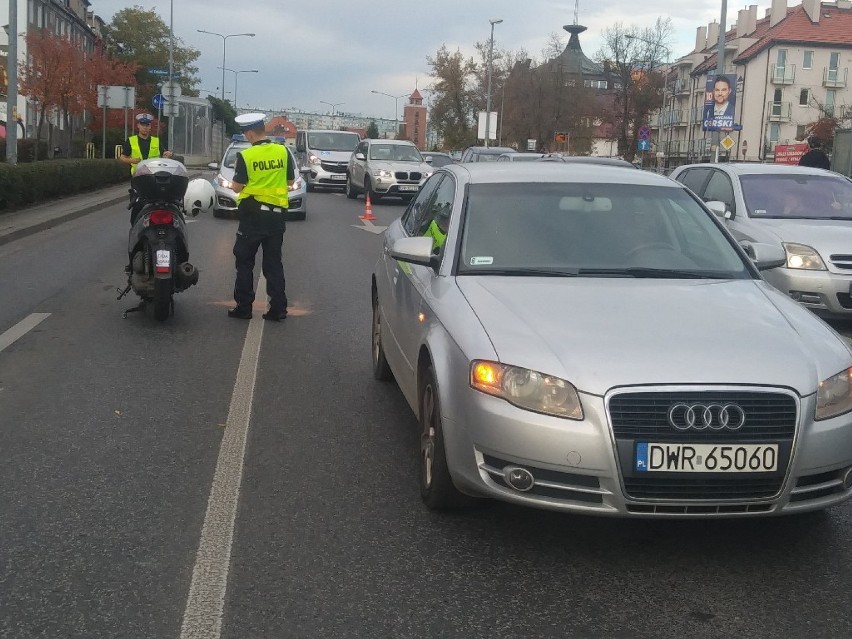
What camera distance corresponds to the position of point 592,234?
5.50 meters

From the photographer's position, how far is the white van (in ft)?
110

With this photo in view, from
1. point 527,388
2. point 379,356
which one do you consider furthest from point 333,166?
point 527,388

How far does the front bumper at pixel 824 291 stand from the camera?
9719mm

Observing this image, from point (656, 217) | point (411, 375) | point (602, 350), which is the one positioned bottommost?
point (411, 375)

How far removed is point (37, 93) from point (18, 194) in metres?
32.5

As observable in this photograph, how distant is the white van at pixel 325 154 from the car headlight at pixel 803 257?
24.0 meters

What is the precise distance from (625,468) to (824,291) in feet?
21.3

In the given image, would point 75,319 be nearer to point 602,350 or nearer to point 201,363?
point 201,363

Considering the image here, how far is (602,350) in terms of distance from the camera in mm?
4105

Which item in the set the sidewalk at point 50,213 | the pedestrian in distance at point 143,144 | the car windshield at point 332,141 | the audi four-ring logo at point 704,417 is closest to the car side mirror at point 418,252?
the audi four-ring logo at point 704,417

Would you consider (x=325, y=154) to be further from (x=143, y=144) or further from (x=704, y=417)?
(x=704, y=417)

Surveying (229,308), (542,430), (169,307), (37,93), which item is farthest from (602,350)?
(37,93)

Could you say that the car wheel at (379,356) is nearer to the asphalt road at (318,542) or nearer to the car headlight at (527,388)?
the asphalt road at (318,542)

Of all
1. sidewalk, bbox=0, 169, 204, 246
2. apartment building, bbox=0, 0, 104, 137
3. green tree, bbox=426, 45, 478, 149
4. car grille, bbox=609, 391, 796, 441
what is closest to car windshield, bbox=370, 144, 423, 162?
sidewalk, bbox=0, 169, 204, 246
